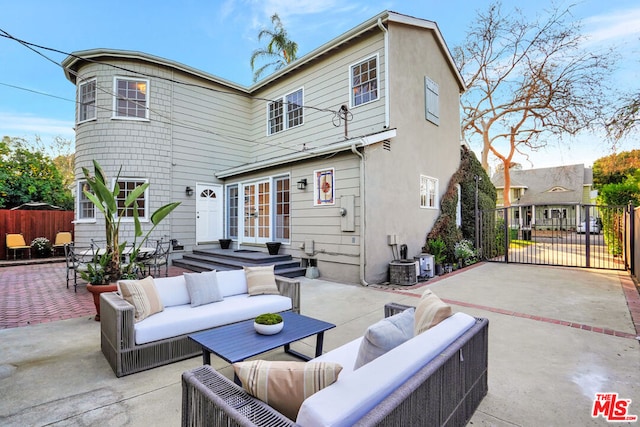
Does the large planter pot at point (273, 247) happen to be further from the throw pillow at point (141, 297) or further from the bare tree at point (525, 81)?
the bare tree at point (525, 81)

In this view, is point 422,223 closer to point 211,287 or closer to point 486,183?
point 486,183

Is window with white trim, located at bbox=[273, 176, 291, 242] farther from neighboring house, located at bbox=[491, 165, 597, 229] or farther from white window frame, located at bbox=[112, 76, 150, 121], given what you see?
neighboring house, located at bbox=[491, 165, 597, 229]

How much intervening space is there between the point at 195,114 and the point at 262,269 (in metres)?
8.42

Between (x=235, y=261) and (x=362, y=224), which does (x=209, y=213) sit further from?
(x=362, y=224)

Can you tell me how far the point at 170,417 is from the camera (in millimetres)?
2393

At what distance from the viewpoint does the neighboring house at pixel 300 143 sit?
306 inches

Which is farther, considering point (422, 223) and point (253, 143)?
point (253, 143)

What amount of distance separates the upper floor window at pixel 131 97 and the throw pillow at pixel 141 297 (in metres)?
8.24

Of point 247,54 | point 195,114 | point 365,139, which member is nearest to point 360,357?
point 365,139

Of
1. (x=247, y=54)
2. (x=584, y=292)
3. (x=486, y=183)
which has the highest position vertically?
(x=247, y=54)

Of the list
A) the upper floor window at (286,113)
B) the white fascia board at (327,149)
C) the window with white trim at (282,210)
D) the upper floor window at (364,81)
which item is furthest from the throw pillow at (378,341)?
the upper floor window at (286,113)

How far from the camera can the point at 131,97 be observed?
9.95 m

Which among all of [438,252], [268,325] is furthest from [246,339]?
[438,252]

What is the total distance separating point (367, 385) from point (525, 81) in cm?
2037
